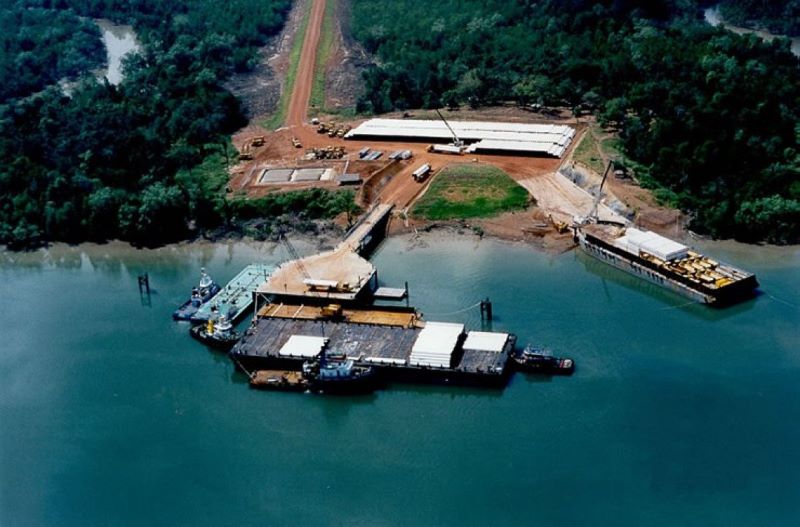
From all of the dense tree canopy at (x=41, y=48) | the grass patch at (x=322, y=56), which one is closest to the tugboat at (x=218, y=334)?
the grass patch at (x=322, y=56)

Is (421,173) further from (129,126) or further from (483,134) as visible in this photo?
(129,126)

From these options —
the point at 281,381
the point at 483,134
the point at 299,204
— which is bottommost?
the point at 281,381

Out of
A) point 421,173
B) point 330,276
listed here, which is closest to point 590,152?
point 421,173

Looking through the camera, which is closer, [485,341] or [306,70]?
[485,341]

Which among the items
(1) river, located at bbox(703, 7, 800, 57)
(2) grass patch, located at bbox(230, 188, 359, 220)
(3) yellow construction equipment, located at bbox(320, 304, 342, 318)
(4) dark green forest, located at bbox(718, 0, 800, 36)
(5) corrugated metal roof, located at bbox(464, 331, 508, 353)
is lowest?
(2) grass patch, located at bbox(230, 188, 359, 220)

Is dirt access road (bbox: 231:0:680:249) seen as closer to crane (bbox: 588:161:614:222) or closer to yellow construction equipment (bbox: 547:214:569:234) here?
yellow construction equipment (bbox: 547:214:569:234)

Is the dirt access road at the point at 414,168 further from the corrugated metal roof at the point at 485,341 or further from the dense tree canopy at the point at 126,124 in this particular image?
the corrugated metal roof at the point at 485,341

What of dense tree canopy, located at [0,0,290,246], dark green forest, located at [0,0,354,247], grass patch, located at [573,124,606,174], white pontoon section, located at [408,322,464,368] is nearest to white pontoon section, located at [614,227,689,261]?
grass patch, located at [573,124,606,174]
